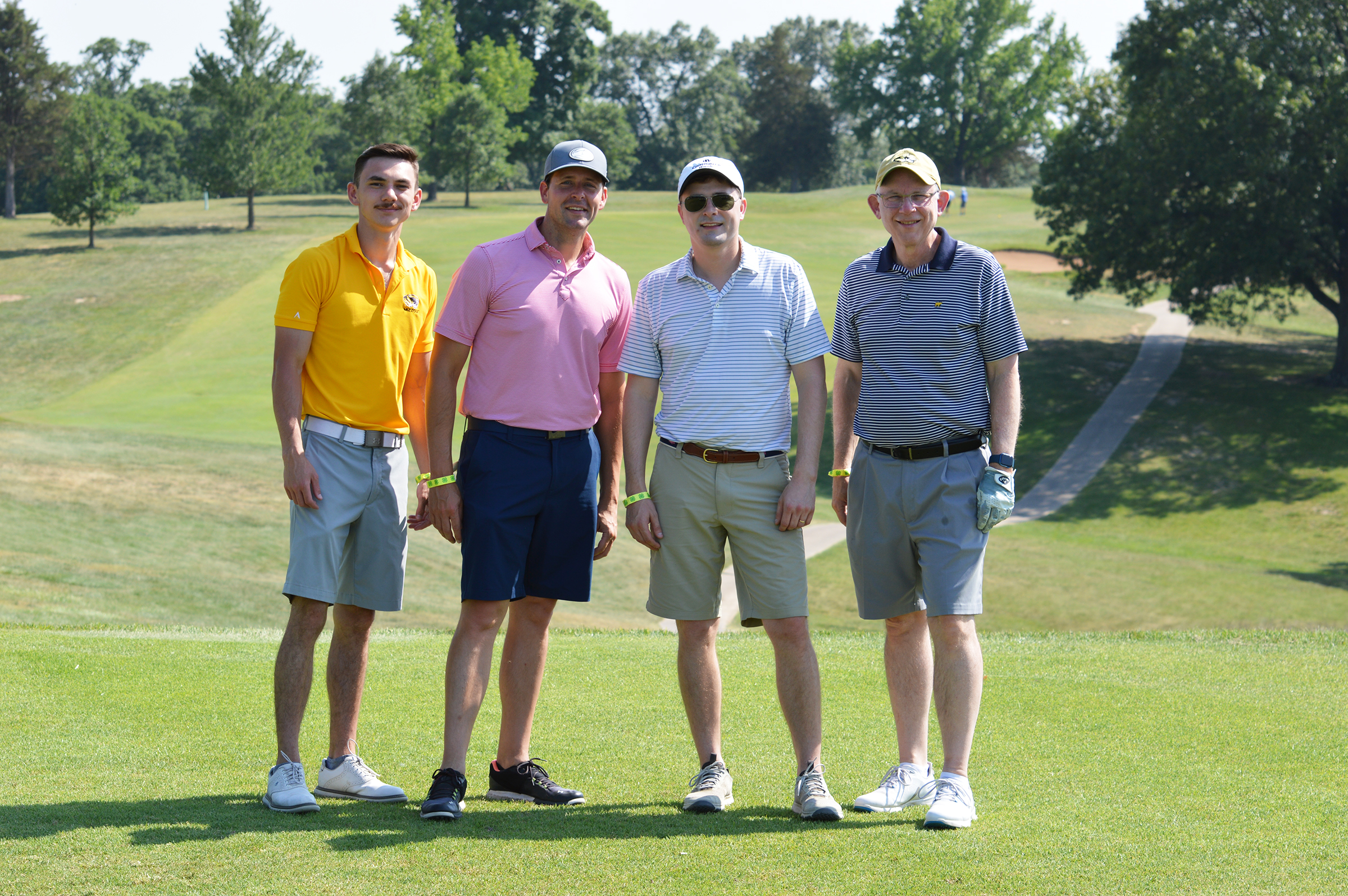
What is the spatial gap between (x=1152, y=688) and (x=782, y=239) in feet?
140

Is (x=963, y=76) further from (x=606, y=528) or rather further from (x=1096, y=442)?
(x=606, y=528)

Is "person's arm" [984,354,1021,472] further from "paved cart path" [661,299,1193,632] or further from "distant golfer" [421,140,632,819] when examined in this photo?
"paved cart path" [661,299,1193,632]

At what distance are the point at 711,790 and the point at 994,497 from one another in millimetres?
1508

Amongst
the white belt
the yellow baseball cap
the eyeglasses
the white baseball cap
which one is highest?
the yellow baseball cap

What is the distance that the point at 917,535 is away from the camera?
4.47 m

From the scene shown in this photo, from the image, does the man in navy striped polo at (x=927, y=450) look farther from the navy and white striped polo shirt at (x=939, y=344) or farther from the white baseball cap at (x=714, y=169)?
the white baseball cap at (x=714, y=169)

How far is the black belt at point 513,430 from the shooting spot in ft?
14.6

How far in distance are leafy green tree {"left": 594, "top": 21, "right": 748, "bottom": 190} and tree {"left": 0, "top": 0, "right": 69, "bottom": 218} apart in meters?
39.2

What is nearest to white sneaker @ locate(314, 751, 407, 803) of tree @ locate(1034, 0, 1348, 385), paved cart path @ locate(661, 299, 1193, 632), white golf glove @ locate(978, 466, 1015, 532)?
white golf glove @ locate(978, 466, 1015, 532)

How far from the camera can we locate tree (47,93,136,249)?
1697 inches

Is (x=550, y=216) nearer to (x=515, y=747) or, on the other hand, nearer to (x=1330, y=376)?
(x=515, y=747)

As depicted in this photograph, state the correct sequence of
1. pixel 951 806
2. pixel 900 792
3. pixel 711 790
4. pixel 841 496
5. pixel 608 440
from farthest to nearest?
pixel 841 496
pixel 608 440
pixel 900 792
pixel 711 790
pixel 951 806

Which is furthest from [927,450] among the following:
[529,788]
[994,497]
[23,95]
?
[23,95]

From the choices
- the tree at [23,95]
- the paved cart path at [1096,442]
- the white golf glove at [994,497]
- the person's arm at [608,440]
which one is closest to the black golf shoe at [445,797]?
the person's arm at [608,440]
